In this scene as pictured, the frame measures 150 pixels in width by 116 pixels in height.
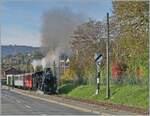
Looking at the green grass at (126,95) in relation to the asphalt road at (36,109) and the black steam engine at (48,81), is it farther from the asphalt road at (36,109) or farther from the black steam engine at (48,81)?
the black steam engine at (48,81)

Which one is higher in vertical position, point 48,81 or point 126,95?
point 48,81

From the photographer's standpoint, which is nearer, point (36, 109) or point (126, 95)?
point (36, 109)

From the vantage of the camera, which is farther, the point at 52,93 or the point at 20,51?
the point at 20,51

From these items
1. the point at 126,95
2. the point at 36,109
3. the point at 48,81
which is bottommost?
the point at 36,109

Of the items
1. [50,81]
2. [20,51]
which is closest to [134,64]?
Answer: [50,81]

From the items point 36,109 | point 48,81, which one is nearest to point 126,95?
point 36,109

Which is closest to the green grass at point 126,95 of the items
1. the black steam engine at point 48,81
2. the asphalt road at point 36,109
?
the asphalt road at point 36,109

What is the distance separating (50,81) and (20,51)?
436 ft

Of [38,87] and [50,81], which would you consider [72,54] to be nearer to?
[38,87]

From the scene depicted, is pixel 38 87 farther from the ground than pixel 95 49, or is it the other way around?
pixel 95 49

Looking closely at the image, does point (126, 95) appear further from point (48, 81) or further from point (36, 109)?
point (48, 81)

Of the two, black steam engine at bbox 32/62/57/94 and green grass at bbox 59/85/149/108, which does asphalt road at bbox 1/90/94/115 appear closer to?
green grass at bbox 59/85/149/108

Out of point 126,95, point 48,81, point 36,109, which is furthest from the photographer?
point 48,81

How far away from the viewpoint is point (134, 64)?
4356 centimetres
